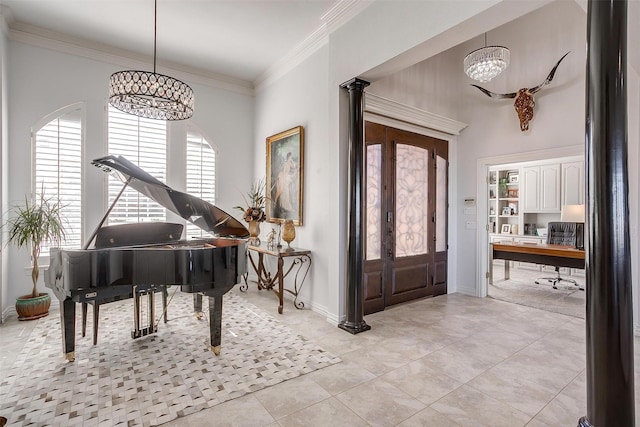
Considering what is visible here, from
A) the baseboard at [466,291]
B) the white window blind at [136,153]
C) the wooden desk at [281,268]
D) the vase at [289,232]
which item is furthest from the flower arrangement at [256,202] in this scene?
the baseboard at [466,291]

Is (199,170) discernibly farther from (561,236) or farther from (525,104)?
(561,236)

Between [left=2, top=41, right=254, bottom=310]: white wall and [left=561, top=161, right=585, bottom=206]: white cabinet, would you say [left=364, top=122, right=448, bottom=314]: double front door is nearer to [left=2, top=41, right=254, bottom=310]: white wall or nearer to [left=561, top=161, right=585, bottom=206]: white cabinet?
[left=2, top=41, right=254, bottom=310]: white wall

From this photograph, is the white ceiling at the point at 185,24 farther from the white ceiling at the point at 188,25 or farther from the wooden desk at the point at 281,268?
the wooden desk at the point at 281,268

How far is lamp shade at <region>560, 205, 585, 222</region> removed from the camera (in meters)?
5.52

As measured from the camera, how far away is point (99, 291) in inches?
106

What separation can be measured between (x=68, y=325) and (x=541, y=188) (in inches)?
329

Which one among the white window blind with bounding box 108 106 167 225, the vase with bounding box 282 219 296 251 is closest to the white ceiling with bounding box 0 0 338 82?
the white window blind with bounding box 108 106 167 225

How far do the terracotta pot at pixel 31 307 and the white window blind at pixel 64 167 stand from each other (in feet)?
1.94

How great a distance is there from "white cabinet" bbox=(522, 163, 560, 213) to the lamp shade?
104 centimetres

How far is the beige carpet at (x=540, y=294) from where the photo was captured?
426 centimetres

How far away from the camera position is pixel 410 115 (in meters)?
4.14

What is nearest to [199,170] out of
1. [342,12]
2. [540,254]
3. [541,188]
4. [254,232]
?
[254,232]

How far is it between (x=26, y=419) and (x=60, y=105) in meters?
3.65

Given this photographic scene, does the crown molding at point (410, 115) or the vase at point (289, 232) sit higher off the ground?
the crown molding at point (410, 115)
